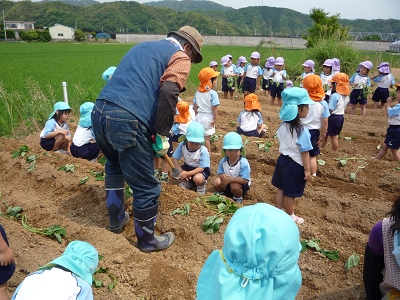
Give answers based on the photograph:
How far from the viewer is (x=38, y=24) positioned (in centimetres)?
10806

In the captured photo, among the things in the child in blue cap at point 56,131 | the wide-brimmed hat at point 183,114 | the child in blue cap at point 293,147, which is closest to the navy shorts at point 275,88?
the wide-brimmed hat at point 183,114

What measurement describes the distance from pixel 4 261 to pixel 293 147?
3.04 meters

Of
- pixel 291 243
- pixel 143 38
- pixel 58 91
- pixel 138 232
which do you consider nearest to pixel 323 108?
pixel 138 232

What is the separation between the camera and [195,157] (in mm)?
5484

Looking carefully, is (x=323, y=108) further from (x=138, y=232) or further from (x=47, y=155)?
(x=47, y=155)

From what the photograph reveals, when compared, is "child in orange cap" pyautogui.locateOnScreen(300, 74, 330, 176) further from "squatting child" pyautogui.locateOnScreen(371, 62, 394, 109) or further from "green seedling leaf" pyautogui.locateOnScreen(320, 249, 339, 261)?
"squatting child" pyautogui.locateOnScreen(371, 62, 394, 109)

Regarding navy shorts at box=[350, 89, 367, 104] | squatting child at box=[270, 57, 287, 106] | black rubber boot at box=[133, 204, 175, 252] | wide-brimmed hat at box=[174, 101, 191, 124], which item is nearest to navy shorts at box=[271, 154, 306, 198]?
black rubber boot at box=[133, 204, 175, 252]

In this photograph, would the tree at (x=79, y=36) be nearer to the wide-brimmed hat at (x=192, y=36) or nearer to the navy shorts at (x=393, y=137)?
the navy shorts at (x=393, y=137)

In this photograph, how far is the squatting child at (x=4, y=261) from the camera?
271 cm

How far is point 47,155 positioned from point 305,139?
13.0 ft

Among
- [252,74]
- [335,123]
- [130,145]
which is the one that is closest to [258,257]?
[130,145]

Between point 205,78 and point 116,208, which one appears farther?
point 205,78

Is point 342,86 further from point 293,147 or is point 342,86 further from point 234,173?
point 293,147

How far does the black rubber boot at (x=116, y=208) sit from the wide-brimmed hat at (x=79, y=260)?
61.5 inches
